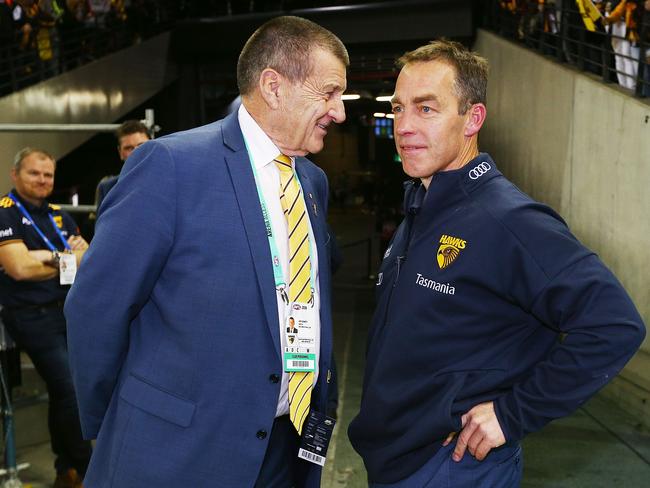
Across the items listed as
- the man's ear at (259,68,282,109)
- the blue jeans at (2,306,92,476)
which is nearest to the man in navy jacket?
the man's ear at (259,68,282,109)

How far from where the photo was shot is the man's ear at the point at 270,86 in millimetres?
2375

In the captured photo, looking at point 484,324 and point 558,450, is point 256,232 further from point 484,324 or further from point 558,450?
point 558,450

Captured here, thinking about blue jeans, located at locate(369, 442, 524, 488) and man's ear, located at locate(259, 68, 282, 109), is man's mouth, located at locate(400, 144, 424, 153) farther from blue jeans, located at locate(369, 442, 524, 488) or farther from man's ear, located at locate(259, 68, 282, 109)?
blue jeans, located at locate(369, 442, 524, 488)

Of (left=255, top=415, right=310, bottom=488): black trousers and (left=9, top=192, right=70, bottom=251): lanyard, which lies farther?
(left=9, top=192, right=70, bottom=251): lanyard

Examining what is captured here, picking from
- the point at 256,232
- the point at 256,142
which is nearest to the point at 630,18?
the point at 256,142

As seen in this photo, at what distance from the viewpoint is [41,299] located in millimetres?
4359

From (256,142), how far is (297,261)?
1.41 ft

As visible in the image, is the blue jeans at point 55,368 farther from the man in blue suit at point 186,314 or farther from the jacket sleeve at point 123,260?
the jacket sleeve at point 123,260

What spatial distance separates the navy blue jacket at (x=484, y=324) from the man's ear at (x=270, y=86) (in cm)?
60

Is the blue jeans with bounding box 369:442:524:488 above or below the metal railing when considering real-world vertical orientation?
below

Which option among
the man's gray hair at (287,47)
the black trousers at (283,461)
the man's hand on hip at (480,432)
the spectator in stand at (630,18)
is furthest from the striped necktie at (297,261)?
the spectator in stand at (630,18)

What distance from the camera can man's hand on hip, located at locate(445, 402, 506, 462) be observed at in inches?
81.8

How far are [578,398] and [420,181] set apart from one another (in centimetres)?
92

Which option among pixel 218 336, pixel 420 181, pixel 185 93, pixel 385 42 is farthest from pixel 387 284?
pixel 185 93
